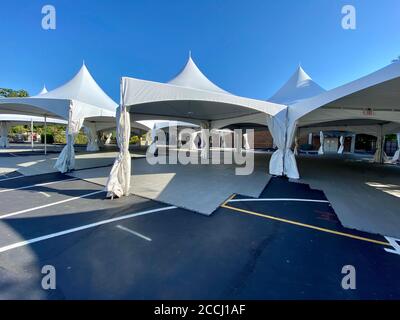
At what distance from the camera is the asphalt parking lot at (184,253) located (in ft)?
6.51

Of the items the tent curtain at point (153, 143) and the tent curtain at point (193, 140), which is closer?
the tent curtain at point (153, 143)

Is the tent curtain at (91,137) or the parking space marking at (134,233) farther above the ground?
the tent curtain at (91,137)

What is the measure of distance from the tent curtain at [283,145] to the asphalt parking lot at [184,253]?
3.59m

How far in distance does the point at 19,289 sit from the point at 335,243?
400 cm

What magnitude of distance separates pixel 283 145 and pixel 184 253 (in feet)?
22.1

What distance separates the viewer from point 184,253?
8.65ft

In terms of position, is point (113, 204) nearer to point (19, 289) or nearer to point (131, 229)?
point (131, 229)

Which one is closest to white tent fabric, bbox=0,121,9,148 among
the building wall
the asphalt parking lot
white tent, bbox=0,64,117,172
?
white tent, bbox=0,64,117,172

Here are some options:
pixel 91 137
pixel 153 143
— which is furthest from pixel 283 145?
pixel 91 137

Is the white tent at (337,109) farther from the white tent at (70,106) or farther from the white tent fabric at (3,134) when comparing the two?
the white tent fabric at (3,134)

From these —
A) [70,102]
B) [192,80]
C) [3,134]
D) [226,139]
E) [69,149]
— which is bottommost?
[69,149]

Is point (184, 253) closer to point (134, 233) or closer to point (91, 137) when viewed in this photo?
point (134, 233)

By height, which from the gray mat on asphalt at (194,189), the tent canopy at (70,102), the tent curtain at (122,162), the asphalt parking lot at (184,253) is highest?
the tent canopy at (70,102)

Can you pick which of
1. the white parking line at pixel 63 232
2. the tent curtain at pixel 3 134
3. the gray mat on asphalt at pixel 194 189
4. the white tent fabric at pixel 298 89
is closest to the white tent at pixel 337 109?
the gray mat on asphalt at pixel 194 189
